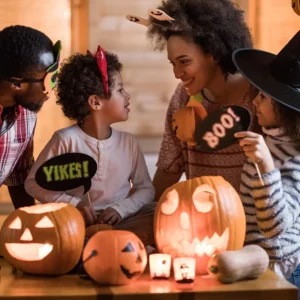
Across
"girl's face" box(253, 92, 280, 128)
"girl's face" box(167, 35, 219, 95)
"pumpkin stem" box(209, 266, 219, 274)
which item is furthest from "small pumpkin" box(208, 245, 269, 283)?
"girl's face" box(167, 35, 219, 95)

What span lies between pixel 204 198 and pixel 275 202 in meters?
0.16

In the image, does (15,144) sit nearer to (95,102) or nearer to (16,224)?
(95,102)

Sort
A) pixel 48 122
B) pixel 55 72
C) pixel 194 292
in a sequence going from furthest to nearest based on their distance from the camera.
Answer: pixel 48 122 < pixel 55 72 < pixel 194 292

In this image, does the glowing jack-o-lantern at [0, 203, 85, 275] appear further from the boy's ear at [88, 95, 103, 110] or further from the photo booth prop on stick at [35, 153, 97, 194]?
the boy's ear at [88, 95, 103, 110]

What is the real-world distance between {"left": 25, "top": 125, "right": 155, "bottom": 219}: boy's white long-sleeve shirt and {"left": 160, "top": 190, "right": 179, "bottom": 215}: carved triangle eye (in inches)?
9.1

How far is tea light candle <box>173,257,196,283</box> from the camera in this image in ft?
3.96

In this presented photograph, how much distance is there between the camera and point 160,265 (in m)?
1.24

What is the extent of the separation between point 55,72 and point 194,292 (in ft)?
2.26

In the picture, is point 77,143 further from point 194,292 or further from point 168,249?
point 194,292

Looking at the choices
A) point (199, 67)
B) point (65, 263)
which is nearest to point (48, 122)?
point (199, 67)

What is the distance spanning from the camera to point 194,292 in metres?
1.16

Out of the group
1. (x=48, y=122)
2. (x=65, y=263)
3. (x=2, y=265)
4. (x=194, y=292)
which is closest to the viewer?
(x=194, y=292)

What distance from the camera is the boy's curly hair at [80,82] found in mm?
1580

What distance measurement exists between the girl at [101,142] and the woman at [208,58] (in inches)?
6.0
